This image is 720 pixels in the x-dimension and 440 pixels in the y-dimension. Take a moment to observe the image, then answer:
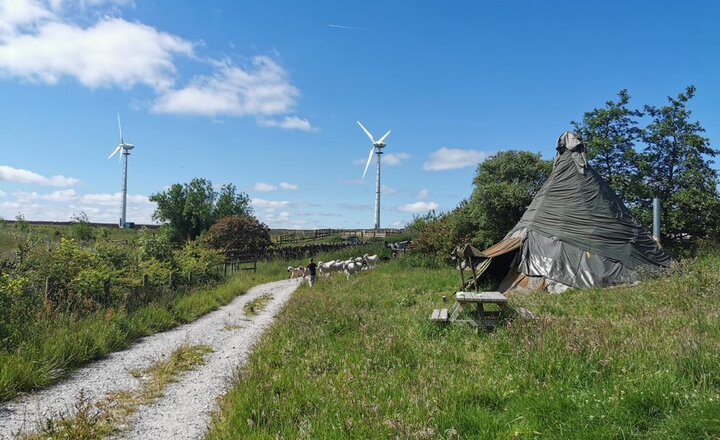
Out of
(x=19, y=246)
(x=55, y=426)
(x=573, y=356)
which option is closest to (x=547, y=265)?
(x=573, y=356)

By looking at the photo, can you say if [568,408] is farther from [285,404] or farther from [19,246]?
[19,246]

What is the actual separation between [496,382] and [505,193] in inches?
1052

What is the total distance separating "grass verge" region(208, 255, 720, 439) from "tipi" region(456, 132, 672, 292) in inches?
284

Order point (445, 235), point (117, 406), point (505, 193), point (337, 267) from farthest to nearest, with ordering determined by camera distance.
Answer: point (337, 267) → point (445, 235) → point (505, 193) → point (117, 406)

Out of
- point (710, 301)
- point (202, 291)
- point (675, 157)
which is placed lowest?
point (202, 291)

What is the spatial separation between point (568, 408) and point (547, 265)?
12.9m

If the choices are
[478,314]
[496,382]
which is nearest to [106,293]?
[478,314]

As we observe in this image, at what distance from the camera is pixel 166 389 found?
7.30 m

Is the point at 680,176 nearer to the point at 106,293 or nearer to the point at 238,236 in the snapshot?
the point at 106,293

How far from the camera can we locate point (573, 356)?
5.60 meters

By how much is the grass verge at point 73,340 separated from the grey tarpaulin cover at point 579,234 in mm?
12019

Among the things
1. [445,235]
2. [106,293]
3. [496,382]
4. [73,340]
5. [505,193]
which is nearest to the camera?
[496,382]

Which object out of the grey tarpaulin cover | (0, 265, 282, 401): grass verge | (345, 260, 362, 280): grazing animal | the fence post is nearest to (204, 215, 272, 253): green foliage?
(345, 260, 362, 280): grazing animal

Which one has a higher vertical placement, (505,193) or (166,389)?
(505,193)
